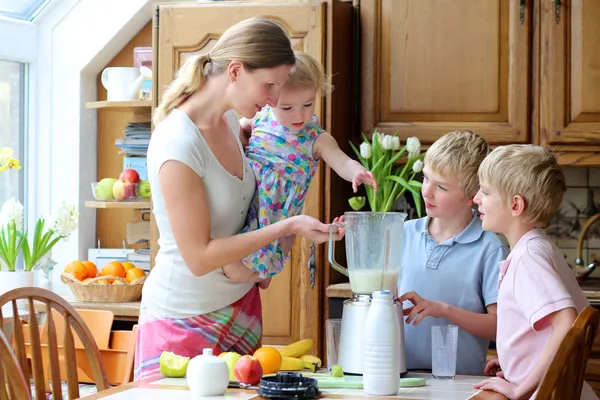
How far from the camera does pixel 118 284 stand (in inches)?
132

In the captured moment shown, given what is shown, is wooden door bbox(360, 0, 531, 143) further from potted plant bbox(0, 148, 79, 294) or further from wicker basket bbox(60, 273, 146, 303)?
potted plant bbox(0, 148, 79, 294)

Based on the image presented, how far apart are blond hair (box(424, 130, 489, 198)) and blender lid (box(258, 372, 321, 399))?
2.20ft

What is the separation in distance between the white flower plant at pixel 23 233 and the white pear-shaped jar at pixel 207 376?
1863 millimetres

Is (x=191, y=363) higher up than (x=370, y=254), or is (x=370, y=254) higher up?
(x=370, y=254)

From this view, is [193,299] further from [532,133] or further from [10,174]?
[10,174]

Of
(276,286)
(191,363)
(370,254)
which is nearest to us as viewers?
(191,363)

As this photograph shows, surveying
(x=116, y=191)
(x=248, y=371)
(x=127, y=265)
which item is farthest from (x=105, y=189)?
(x=248, y=371)

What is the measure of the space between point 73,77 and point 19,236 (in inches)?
31.6

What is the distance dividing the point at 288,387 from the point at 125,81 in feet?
7.28

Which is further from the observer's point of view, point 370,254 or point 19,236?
point 19,236

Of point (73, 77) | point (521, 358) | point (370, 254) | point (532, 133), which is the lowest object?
point (521, 358)

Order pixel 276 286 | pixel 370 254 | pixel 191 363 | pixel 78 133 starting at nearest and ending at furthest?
pixel 191 363, pixel 370 254, pixel 276 286, pixel 78 133

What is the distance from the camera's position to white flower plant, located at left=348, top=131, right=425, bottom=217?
10.7ft

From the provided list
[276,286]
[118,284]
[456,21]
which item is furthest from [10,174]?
[456,21]
